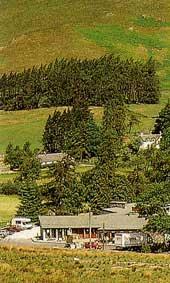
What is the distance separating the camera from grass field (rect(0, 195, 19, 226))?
57713mm

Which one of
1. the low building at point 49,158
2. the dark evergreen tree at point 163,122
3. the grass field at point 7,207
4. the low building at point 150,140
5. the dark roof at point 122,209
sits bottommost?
the grass field at point 7,207

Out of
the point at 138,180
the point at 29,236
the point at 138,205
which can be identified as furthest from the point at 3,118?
the point at 138,205

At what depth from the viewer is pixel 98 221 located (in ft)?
166

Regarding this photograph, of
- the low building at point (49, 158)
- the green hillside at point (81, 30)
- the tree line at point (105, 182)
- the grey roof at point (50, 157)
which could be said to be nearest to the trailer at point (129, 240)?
the tree line at point (105, 182)

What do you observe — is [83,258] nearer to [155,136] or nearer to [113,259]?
[113,259]

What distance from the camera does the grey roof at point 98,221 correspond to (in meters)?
48.1

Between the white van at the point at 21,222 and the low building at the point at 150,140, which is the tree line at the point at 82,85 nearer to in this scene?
the low building at the point at 150,140

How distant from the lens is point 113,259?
2652 cm

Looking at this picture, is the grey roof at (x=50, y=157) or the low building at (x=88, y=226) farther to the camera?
the grey roof at (x=50, y=157)

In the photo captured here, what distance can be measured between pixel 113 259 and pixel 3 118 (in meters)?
81.4

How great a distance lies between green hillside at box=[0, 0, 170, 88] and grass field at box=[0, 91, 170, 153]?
2257cm

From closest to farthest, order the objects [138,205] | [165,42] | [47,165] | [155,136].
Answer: [138,205]
[47,165]
[155,136]
[165,42]

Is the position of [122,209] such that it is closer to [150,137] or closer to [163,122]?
[150,137]

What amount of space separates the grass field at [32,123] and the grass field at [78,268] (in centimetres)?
6248
